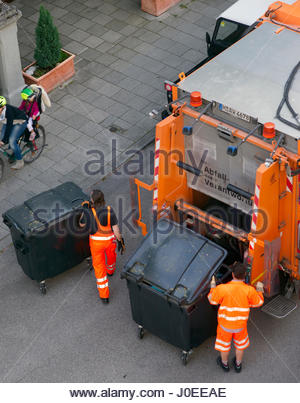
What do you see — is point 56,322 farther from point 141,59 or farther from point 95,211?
point 141,59

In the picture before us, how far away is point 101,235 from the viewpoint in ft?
26.3

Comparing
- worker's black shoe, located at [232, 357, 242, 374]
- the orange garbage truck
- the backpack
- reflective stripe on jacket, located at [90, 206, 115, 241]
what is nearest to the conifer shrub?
the backpack

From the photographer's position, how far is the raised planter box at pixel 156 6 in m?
12.9

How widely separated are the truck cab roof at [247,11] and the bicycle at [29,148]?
3178mm

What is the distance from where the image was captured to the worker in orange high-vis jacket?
793cm

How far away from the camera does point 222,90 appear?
7.44m

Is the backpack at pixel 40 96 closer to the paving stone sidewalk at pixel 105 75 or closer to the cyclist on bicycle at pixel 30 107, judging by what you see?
the cyclist on bicycle at pixel 30 107

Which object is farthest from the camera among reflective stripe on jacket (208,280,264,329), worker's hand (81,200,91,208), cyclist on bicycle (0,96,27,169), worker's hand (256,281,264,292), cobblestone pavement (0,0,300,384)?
cyclist on bicycle (0,96,27,169)

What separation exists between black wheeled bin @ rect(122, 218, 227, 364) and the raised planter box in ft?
20.6

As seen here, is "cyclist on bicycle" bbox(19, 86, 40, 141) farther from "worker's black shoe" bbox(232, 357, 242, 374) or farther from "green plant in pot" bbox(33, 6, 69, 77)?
"worker's black shoe" bbox(232, 357, 242, 374)

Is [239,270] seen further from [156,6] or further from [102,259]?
[156,6]

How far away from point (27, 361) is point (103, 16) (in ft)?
23.7

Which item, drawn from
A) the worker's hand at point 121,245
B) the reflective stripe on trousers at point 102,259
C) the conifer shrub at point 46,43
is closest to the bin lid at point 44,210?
the reflective stripe on trousers at point 102,259

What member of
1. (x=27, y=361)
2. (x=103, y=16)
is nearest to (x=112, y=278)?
(x=27, y=361)
